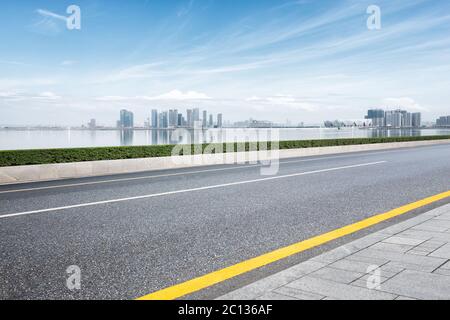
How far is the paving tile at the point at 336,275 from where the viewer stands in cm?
354

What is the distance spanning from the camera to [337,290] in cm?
330

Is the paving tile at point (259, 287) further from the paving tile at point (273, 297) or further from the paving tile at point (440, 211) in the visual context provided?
the paving tile at point (440, 211)

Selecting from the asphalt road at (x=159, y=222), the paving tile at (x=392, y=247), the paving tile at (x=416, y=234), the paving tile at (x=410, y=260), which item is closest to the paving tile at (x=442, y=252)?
the paving tile at (x=410, y=260)

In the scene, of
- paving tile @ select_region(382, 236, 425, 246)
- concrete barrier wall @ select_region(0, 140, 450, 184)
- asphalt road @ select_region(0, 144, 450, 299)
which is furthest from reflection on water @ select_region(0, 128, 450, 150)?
paving tile @ select_region(382, 236, 425, 246)

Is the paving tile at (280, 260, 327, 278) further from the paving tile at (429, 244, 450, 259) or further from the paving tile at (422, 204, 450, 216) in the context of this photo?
the paving tile at (422, 204, 450, 216)

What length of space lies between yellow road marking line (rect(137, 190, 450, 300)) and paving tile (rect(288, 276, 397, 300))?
0.72 m

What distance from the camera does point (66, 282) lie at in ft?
12.3

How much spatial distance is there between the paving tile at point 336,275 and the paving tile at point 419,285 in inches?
11.2

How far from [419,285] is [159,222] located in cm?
374

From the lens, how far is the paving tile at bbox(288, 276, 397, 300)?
10.5 ft

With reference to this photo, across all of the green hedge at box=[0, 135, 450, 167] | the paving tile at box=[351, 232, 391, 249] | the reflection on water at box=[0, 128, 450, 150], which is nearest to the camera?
the paving tile at box=[351, 232, 391, 249]

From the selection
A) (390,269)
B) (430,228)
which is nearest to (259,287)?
(390,269)

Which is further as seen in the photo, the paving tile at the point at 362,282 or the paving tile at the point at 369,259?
the paving tile at the point at 369,259
